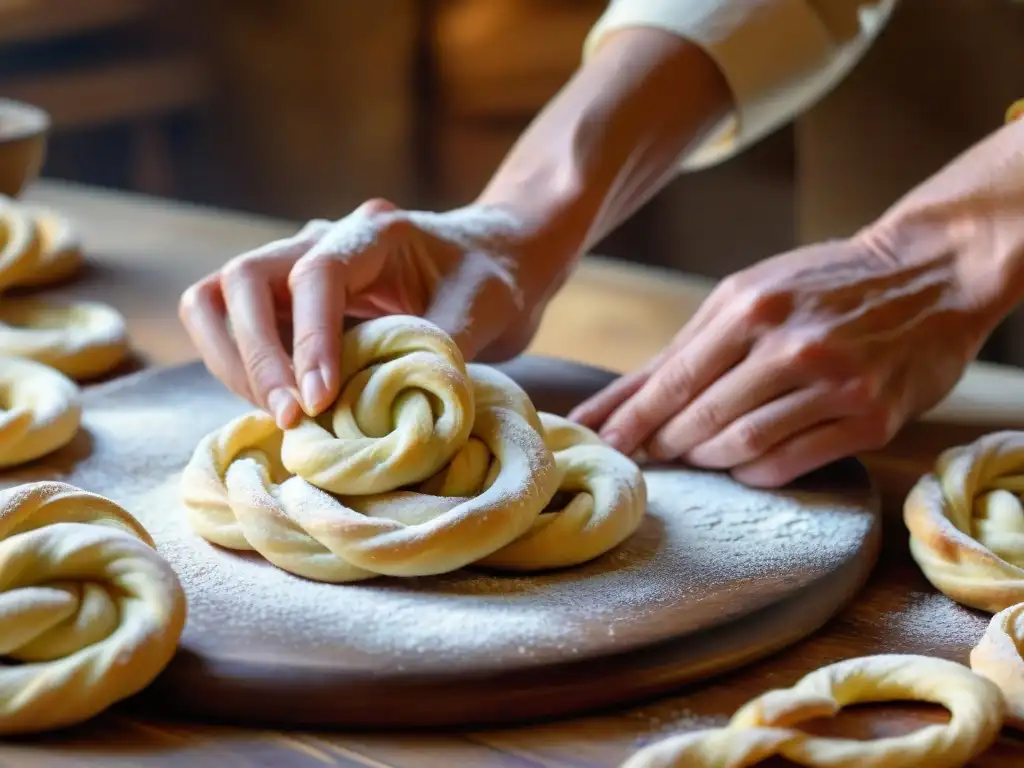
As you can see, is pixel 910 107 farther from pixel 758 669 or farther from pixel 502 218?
pixel 758 669

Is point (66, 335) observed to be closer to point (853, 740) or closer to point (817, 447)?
point (817, 447)

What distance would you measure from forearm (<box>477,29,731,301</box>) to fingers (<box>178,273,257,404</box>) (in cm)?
39

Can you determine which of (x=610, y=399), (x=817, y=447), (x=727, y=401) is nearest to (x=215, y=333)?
(x=610, y=399)

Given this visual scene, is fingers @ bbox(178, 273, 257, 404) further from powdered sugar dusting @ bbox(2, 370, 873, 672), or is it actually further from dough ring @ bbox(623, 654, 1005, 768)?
dough ring @ bbox(623, 654, 1005, 768)

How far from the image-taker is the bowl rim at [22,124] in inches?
88.5

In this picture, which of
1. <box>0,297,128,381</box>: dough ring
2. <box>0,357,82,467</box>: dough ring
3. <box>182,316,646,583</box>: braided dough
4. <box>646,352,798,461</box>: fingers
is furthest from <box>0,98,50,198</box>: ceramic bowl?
<box>646,352,798,461</box>: fingers

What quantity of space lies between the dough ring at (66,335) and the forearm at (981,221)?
1024 millimetres

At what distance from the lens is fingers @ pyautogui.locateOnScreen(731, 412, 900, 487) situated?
56.2 inches

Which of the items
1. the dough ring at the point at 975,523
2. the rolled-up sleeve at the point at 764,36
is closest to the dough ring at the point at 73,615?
the dough ring at the point at 975,523

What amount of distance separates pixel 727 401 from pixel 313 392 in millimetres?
448

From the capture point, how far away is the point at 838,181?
241 cm

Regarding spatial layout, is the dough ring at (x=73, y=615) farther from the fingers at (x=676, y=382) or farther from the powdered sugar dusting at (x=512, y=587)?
the fingers at (x=676, y=382)

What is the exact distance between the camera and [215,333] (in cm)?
144

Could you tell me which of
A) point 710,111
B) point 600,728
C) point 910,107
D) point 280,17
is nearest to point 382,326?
point 600,728
